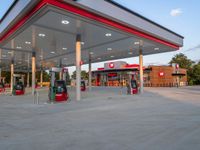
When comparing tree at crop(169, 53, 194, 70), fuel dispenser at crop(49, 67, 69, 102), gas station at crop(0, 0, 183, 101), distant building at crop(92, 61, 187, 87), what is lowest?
fuel dispenser at crop(49, 67, 69, 102)

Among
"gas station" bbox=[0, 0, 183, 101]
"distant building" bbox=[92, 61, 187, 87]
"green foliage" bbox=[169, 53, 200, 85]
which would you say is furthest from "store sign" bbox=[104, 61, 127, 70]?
"gas station" bbox=[0, 0, 183, 101]

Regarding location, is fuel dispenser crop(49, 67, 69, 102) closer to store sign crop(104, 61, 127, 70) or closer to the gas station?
the gas station

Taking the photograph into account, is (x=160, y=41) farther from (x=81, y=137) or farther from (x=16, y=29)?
(x=81, y=137)

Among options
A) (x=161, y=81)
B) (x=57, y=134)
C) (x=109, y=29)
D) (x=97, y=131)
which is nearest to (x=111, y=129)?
(x=97, y=131)

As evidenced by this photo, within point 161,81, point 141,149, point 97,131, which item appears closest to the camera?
point 141,149

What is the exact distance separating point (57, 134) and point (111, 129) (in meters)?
1.55

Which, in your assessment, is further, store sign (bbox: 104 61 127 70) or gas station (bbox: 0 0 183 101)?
store sign (bbox: 104 61 127 70)

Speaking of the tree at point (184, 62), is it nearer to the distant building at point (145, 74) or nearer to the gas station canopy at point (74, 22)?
the distant building at point (145, 74)

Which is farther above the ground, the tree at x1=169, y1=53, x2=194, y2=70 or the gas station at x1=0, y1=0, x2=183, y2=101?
the tree at x1=169, y1=53, x2=194, y2=70

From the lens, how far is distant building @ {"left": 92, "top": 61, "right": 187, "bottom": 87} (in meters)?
50.1

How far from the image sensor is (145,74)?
5112 centimetres

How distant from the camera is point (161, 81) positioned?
50625 mm

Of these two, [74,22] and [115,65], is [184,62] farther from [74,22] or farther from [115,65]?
[74,22]

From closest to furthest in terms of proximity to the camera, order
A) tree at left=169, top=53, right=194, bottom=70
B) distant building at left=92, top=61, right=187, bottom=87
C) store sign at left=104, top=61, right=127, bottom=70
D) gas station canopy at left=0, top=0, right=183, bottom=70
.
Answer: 1. gas station canopy at left=0, top=0, right=183, bottom=70
2. distant building at left=92, top=61, right=187, bottom=87
3. store sign at left=104, top=61, right=127, bottom=70
4. tree at left=169, top=53, right=194, bottom=70
